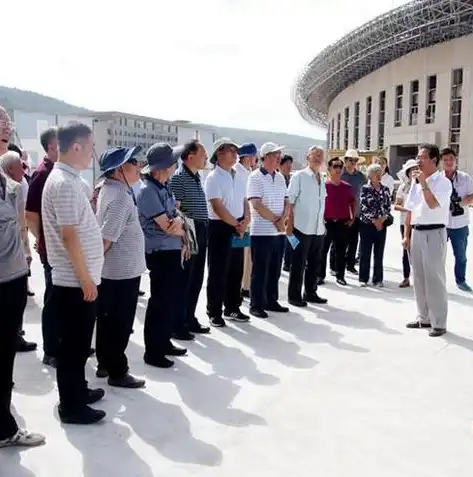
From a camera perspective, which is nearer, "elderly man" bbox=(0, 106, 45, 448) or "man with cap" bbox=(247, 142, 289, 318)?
"elderly man" bbox=(0, 106, 45, 448)

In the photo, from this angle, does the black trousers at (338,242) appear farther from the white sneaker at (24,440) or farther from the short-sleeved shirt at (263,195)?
the white sneaker at (24,440)

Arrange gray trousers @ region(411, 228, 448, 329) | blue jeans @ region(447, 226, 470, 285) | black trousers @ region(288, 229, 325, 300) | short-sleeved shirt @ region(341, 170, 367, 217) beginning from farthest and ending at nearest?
short-sleeved shirt @ region(341, 170, 367, 217)
blue jeans @ region(447, 226, 470, 285)
black trousers @ region(288, 229, 325, 300)
gray trousers @ region(411, 228, 448, 329)

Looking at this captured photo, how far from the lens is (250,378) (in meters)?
3.74

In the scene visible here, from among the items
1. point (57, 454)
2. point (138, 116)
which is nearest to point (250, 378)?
point (57, 454)

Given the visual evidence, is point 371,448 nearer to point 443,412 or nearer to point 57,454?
point 443,412

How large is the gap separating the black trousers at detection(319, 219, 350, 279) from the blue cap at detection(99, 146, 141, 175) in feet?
13.9

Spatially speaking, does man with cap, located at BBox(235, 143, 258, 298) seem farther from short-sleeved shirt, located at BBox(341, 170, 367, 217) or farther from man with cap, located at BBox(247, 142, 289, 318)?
short-sleeved shirt, located at BBox(341, 170, 367, 217)

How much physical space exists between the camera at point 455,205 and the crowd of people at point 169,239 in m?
0.03

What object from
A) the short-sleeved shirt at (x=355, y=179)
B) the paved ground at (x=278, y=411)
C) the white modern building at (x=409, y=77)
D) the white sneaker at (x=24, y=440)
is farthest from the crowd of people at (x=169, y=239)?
the white modern building at (x=409, y=77)

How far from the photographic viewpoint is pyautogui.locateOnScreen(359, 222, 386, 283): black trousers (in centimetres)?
699

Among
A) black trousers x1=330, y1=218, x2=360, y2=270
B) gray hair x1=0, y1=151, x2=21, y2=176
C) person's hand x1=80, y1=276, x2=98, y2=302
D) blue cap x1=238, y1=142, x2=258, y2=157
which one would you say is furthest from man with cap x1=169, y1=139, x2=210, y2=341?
black trousers x1=330, y1=218, x2=360, y2=270

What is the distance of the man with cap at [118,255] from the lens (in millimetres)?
3268

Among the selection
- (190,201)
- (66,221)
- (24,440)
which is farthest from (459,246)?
(24,440)

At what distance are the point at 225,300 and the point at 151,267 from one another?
163 centimetres
